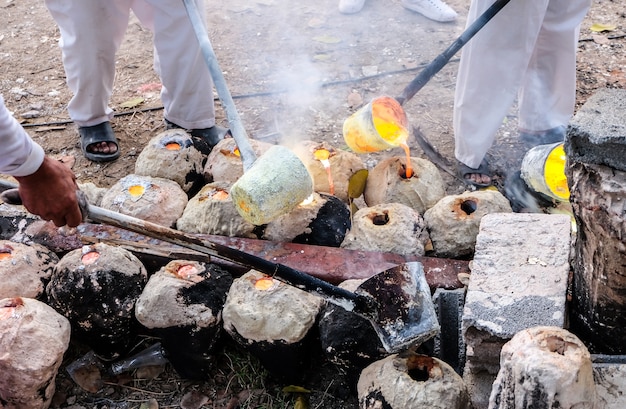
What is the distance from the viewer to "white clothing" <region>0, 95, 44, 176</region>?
88.2 inches

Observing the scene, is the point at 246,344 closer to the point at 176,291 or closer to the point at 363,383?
the point at 176,291

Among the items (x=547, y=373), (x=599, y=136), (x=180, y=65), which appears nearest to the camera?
(x=547, y=373)

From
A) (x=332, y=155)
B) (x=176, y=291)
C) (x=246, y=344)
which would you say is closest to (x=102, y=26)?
(x=332, y=155)

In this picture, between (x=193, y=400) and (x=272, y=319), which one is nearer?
(x=272, y=319)

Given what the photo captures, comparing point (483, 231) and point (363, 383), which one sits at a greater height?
point (483, 231)

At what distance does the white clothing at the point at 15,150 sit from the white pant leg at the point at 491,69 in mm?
2397

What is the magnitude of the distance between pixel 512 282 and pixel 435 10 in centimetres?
416

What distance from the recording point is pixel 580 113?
196cm

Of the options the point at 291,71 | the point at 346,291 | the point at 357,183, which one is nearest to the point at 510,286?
the point at 346,291

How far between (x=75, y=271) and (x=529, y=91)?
115 inches

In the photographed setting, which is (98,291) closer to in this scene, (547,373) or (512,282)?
(512,282)

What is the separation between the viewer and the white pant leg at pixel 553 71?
12.1ft

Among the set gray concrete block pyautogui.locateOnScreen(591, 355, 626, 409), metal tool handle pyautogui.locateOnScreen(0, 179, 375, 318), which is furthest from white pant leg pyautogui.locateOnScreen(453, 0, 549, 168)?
gray concrete block pyautogui.locateOnScreen(591, 355, 626, 409)

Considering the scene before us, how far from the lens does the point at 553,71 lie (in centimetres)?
392
